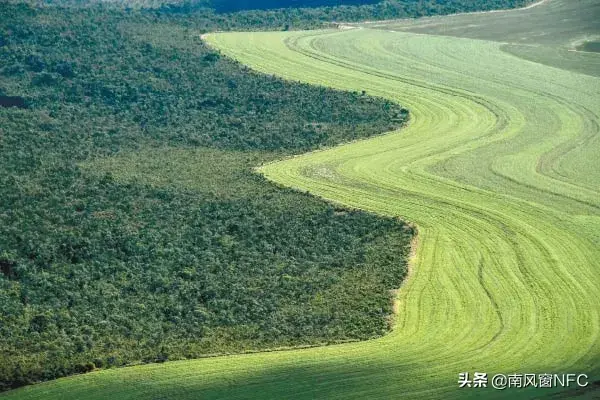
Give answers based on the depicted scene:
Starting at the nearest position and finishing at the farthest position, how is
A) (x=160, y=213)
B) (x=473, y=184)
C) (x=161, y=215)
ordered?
(x=161, y=215) < (x=160, y=213) < (x=473, y=184)

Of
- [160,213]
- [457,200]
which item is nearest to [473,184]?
[457,200]

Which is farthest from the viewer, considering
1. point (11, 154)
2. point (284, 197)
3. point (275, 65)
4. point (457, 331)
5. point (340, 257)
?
point (275, 65)

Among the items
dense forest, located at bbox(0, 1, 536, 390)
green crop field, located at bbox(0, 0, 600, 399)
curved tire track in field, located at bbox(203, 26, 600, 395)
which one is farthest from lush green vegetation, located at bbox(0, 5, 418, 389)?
curved tire track in field, located at bbox(203, 26, 600, 395)

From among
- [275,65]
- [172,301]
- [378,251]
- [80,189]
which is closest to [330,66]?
[275,65]

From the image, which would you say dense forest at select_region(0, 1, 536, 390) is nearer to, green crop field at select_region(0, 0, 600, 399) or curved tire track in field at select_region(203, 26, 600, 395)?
green crop field at select_region(0, 0, 600, 399)

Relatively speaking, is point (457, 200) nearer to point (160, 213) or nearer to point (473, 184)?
point (473, 184)

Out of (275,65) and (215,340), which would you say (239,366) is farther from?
(275,65)
